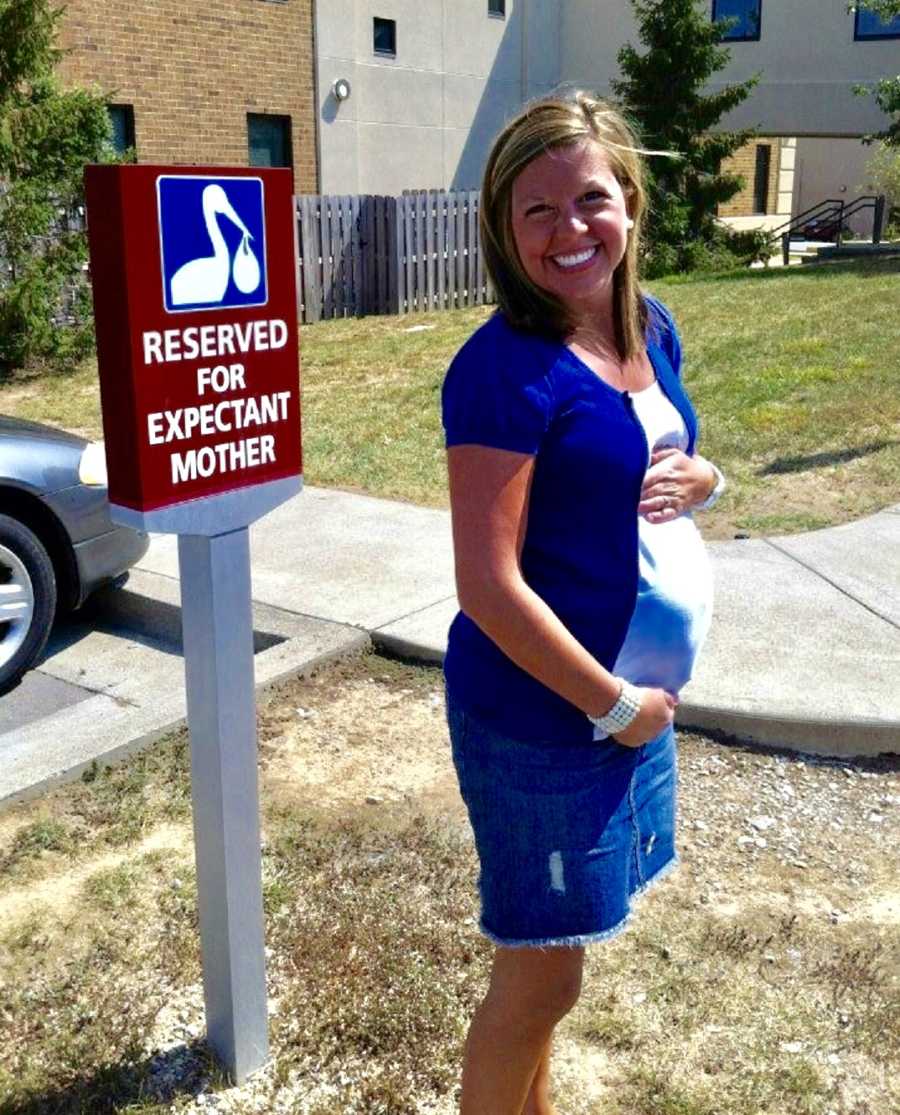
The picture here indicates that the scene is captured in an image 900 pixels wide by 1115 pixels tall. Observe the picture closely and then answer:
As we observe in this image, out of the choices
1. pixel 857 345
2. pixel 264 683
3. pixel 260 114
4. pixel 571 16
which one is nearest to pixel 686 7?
pixel 571 16

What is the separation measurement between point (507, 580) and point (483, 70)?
21.2m

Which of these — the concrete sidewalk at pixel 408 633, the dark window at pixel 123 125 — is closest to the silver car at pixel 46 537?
the concrete sidewalk at pixel 408 633

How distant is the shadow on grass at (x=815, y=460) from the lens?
286 inches

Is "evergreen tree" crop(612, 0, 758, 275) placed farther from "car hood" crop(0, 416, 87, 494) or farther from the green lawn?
"car hood" crop(0, 416, 87, 494)

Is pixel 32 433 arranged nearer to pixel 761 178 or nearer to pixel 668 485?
pixel 668 485

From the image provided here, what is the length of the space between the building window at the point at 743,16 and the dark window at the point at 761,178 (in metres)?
6.94

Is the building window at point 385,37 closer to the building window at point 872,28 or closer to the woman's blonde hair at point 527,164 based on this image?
the building window at point 872,28

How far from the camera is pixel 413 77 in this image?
1975 cm

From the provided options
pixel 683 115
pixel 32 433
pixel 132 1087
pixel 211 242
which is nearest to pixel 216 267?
pixel 211 242

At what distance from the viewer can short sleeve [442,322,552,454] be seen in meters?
1.71

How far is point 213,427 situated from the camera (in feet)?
7.57

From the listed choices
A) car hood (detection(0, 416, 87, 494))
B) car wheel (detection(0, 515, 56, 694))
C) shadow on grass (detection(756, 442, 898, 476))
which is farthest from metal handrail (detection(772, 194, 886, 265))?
car wheel (detection(0, 515, 56, 694))

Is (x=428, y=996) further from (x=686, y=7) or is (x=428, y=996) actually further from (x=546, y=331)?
(x=686, y=7)

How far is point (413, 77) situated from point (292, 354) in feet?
61.2
